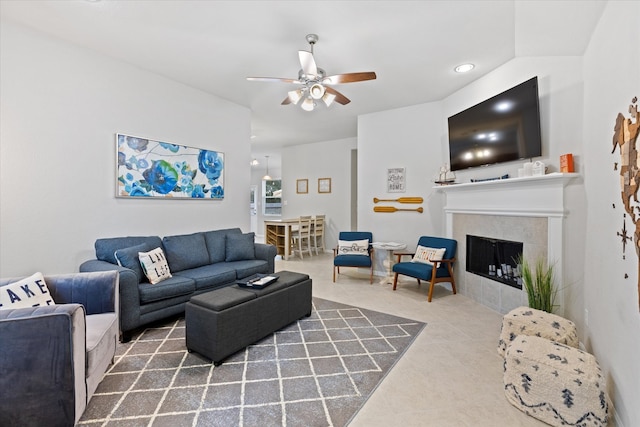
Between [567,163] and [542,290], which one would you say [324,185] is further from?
[542,290]

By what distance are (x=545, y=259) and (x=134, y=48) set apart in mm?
4735

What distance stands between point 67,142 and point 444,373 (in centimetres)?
404

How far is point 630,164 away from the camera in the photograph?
150 cm

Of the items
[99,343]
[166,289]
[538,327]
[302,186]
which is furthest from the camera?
[302,186]

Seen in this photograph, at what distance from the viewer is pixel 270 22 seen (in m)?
2.47

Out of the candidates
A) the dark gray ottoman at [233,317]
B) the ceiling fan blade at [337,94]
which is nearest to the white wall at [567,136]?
the ceiling fan blade at [337,94]

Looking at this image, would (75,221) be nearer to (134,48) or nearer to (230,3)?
(134,48)


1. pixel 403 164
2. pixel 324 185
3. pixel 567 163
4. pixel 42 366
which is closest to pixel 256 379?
pixel 42 366

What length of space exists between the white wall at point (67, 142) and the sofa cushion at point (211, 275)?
0.82 m

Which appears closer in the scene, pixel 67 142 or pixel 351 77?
pixel 351 77

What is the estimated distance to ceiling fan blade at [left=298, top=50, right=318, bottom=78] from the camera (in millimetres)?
2463

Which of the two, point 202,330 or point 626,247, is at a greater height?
point 626,247

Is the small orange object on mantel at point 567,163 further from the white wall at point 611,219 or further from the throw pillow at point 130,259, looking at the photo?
the throw pillow at point 130,259

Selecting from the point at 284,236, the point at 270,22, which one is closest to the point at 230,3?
the point at 270,22
